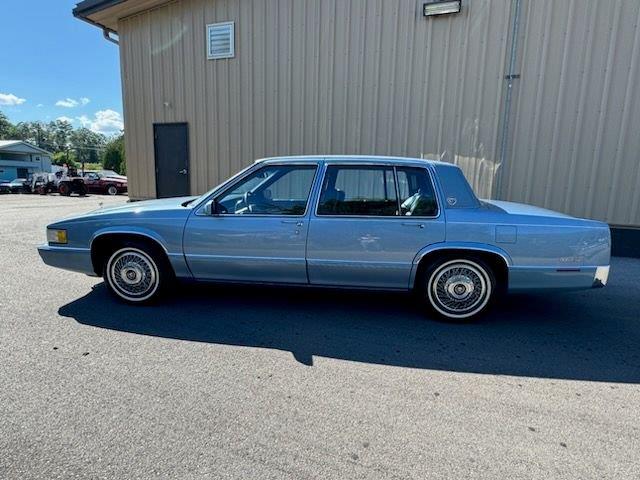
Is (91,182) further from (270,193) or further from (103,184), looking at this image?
(270,193)

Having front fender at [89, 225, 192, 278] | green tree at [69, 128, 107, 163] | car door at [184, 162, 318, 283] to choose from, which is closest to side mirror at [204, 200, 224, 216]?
car door at [184, 162, 318, 283]

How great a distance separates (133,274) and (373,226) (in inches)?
100

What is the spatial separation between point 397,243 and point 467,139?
4.93 metres

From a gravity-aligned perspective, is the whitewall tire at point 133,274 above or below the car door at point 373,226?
below

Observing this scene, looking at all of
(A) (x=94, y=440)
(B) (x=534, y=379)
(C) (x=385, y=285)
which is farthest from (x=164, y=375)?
(B) (x=534, y=379)

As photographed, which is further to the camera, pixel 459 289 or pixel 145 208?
pixel 145 208

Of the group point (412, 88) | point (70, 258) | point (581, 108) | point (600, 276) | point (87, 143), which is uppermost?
point (87, 143)

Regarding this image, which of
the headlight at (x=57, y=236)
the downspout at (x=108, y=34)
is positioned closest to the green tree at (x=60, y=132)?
the downspout at (x=108, y=34)

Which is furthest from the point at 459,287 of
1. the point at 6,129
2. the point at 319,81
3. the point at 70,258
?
the point at 6,129

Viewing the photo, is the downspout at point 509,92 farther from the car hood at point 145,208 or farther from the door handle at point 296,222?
the car hood at point 145,208

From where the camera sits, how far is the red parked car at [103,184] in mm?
24328

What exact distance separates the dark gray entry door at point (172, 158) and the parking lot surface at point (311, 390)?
5.99 meters

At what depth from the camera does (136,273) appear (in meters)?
4.07

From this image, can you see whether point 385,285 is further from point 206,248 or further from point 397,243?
point 206,248
